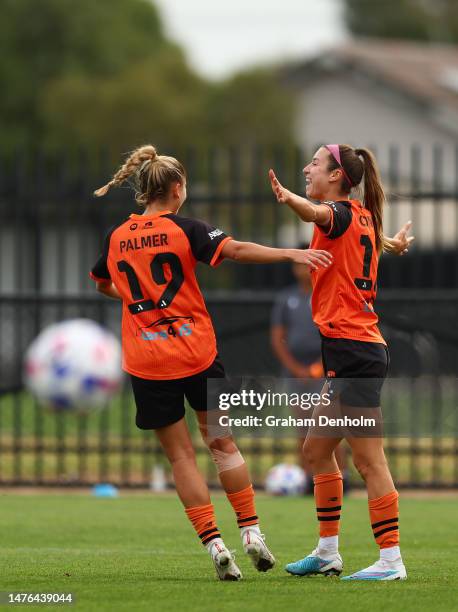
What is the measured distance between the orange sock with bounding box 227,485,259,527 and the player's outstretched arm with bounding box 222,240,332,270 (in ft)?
3.79

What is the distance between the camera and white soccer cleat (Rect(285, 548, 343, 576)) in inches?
288

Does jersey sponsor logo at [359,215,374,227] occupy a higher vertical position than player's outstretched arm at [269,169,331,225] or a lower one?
lower

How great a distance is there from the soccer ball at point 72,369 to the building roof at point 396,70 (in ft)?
94.9

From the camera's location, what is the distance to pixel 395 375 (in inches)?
613

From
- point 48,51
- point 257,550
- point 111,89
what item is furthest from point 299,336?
point 48,51

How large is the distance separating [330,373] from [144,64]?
134 ft

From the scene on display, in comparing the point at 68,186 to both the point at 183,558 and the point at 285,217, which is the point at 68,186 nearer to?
the point at 183,558

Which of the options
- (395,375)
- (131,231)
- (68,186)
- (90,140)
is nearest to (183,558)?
(131,231)

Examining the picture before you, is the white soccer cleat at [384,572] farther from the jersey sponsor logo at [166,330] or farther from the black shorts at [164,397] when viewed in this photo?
the jersey sponsor logo at [166,330]

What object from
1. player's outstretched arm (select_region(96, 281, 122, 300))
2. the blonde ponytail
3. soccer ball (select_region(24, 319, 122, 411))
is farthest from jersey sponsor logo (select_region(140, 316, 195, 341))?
soccer ball (select_region(24, 319, 122, 411))

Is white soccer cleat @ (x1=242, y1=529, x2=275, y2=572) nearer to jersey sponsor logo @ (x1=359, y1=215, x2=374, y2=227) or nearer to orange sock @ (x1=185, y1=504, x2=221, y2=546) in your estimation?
orange sock @ (x1=185, y1=504, x2=221, y2=546)

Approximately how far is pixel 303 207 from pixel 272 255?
30 centimetres

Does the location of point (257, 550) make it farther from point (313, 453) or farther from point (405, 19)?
point (405, 19)

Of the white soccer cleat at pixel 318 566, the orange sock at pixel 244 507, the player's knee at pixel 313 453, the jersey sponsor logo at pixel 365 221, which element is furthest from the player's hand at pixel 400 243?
the white soccer cleat at pixel 318 566
